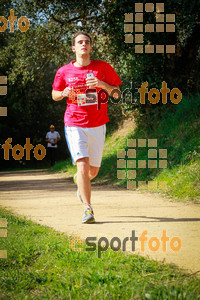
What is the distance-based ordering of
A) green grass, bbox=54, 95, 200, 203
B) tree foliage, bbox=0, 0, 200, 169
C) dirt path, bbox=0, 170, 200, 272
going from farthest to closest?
1. tree foliage, bbox=0, 0, 200, 169
2. green grass, bbox=54, 95, 200, 203
3. dirt path, bbox=0, 170, 200, 272

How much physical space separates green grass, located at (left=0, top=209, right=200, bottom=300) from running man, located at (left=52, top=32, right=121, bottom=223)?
1.59 meters

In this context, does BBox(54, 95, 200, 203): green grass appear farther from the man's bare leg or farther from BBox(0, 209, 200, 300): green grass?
BBox(0, 209, 200, 300): green grass

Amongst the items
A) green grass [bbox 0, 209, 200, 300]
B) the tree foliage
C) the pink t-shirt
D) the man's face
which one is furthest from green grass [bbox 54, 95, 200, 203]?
green grass [bbox 0, 209, 200, 300]

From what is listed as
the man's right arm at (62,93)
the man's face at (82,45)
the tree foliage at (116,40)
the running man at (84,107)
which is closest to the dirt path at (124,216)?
the running man at (84,107)

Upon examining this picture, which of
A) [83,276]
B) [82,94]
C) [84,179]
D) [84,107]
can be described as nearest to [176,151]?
[84,179]

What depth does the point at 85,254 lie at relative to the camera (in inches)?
143

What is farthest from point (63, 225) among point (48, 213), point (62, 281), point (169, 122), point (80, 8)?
point (80, 8)

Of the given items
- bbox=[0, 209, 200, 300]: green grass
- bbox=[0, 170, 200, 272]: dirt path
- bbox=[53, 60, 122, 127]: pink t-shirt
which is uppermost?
bbox=[53, 60, 122, 127]: pink t-shirt

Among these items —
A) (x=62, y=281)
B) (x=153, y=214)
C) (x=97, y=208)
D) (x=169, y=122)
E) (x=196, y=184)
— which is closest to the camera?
(x=62, y=281)

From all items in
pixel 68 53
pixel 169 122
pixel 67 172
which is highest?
pixel 68 53

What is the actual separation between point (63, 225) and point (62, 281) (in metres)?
2.29

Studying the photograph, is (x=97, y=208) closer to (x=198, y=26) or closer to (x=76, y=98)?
(x=76, y=98)

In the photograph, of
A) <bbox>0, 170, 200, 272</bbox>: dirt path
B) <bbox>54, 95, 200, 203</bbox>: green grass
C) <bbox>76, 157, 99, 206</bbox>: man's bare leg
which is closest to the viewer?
<bbox>0, 170, 200, 272</bbox>: dirt path

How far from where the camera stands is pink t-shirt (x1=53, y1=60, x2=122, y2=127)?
17.5ft
